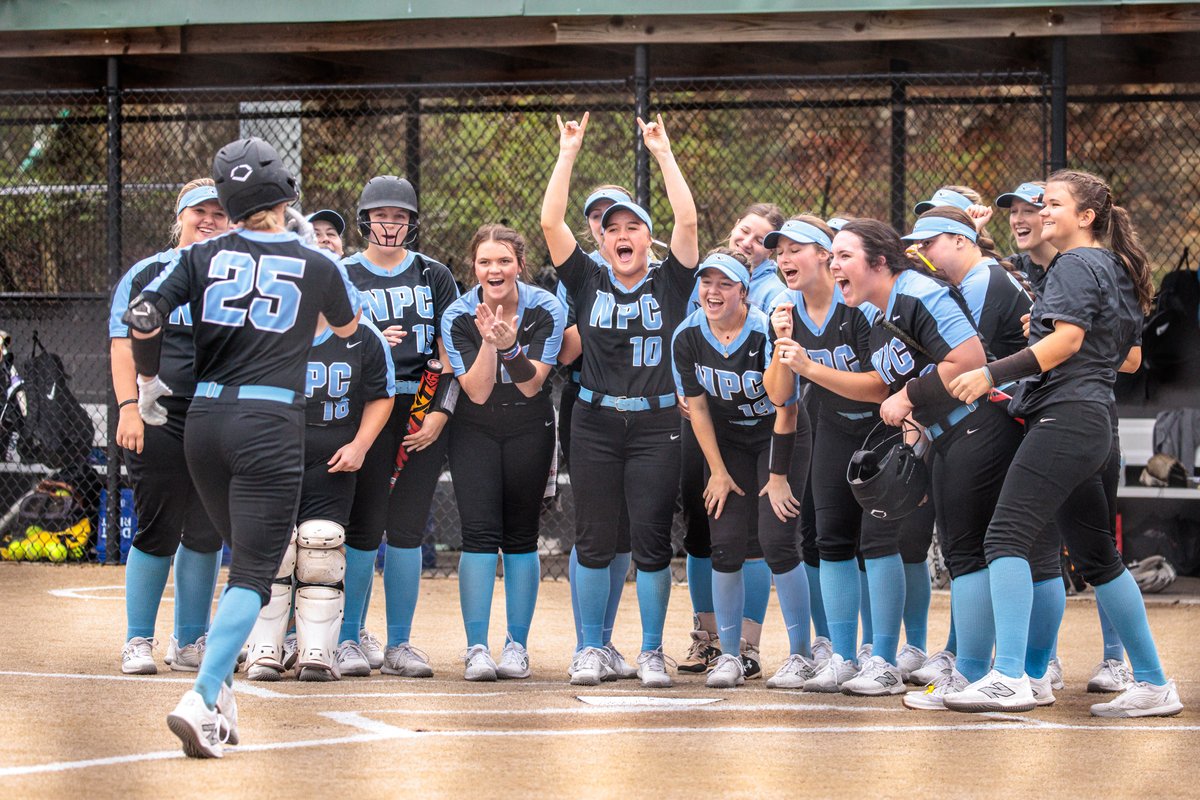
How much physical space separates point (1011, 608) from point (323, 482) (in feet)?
8.32

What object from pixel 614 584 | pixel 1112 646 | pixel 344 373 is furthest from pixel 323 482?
pixel 1112 646

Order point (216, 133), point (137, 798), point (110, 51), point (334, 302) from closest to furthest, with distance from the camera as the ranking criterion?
point (137, 798) < point (334, 302) < point (110, 51) < point (216, 133)

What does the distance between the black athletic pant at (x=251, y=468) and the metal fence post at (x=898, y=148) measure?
234 inches

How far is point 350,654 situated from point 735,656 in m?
1.48

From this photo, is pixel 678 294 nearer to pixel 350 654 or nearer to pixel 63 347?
pixel 350 654

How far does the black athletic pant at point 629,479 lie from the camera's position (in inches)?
232

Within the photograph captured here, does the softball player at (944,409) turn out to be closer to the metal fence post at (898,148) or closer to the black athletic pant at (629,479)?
the black athletic pant at (629,479)

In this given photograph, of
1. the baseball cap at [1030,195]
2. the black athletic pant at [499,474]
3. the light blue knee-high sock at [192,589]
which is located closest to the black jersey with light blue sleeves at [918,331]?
the baseball cap at [1030,195]

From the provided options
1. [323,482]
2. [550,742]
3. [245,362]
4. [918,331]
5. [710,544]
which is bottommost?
[550,742]

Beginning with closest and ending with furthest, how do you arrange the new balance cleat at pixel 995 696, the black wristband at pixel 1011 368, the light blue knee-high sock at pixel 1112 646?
1. the black wristband at pixel 1011 368
2. the new balance cleat at pixel 995 696
3. the light blue knee-high sock at pixel 1112 646

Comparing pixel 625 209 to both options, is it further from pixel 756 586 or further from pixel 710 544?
pixel 756 586

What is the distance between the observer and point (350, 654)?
19.5ft

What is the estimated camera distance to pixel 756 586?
610 centimetres

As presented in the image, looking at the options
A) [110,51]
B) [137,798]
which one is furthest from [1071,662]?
[110,51]
